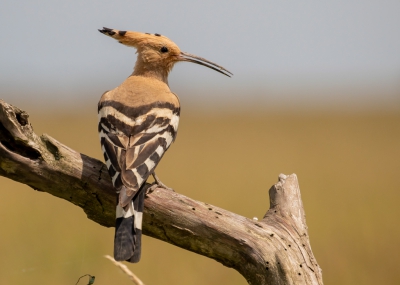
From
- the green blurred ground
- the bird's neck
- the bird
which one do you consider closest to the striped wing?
the bird

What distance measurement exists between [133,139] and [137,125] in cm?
13

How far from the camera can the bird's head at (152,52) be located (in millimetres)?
4062

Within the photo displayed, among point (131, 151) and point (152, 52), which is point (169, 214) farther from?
point (152, 52)

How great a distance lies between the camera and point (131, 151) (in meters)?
2.87

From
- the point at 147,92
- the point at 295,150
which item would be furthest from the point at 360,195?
the point at 147,92

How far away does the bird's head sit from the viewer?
13.3 feet

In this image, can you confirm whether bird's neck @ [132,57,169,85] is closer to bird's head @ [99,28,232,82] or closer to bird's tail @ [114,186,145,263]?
bird's head @ [99,28,232,82]

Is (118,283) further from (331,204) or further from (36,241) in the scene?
(331,204)

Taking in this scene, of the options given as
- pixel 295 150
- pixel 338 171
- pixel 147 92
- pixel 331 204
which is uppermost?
pixel 295 150

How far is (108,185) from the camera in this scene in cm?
277

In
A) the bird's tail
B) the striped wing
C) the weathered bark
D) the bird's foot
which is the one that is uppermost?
the striped wing

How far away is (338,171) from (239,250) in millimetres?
6142

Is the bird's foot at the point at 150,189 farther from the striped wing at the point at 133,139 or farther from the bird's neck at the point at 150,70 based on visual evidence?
the bird's neck at the point at 150,70

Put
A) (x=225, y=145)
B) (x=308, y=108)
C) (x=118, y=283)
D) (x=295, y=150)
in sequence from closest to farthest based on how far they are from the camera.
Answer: (x=118, y=283) < (x=295, y=150) < (x=225, y=145) < (x=308, y=108)
